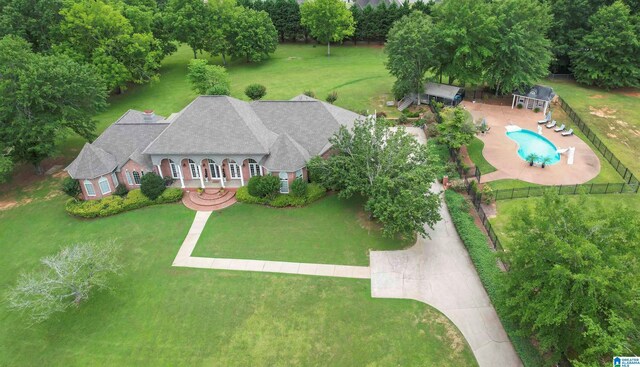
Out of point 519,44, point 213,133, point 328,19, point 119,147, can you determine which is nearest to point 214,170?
point 213,133

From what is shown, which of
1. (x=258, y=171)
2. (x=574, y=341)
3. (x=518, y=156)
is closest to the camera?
(x=574, y=341)

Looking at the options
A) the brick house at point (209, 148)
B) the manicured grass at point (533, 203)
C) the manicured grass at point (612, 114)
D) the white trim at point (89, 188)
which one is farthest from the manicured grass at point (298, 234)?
the manicured grass at point (612, 114)

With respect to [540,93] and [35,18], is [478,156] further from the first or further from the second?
[35,18]

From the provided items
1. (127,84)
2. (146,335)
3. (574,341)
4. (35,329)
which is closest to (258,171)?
(146,335)

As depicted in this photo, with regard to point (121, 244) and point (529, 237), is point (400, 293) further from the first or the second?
point (121, 244)

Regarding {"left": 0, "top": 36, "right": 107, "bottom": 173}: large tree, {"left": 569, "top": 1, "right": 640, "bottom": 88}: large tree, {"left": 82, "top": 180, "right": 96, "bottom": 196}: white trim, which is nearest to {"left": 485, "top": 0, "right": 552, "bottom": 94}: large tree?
{"left": 569, "top": 1, "right": 640, "bottom": 88}: large tree

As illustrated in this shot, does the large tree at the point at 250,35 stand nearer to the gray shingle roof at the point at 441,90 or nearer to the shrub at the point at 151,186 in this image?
the gray shingle roof at the point at 441,90

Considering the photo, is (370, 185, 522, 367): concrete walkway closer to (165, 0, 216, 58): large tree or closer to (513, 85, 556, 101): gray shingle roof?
(513, 85, 556, 101): gray shingle roof
